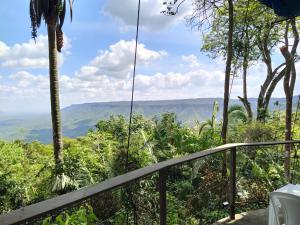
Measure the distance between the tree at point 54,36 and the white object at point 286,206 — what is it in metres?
7.72

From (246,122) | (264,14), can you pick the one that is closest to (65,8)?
(264,14)

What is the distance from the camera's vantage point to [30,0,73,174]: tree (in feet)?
32.2

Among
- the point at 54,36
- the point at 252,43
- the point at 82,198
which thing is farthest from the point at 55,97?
the point at 82,198

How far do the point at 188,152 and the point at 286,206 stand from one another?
6.86 m

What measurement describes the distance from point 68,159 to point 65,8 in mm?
4882

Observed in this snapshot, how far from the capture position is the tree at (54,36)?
32.2 ft

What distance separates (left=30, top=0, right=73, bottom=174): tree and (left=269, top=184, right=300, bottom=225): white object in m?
7.72

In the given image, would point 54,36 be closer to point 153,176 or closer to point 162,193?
point 153,176

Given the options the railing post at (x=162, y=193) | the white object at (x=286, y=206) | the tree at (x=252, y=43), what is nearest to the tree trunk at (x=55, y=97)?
the tree at (x=252, y=43)

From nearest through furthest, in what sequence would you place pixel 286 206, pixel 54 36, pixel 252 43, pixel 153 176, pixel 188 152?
pixel 286 206
pixel 153 176
pixel 188 152
pixel 54 36
pixel 252 43

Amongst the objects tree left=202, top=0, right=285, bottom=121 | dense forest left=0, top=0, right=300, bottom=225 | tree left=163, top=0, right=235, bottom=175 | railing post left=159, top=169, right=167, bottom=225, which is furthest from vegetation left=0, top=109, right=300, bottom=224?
tree left=202, top=0, right=285, bottom=121

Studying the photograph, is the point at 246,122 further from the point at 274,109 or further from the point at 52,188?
the point at 52,188

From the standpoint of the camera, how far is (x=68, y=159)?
30.4 ft

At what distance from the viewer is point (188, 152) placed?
891cm
